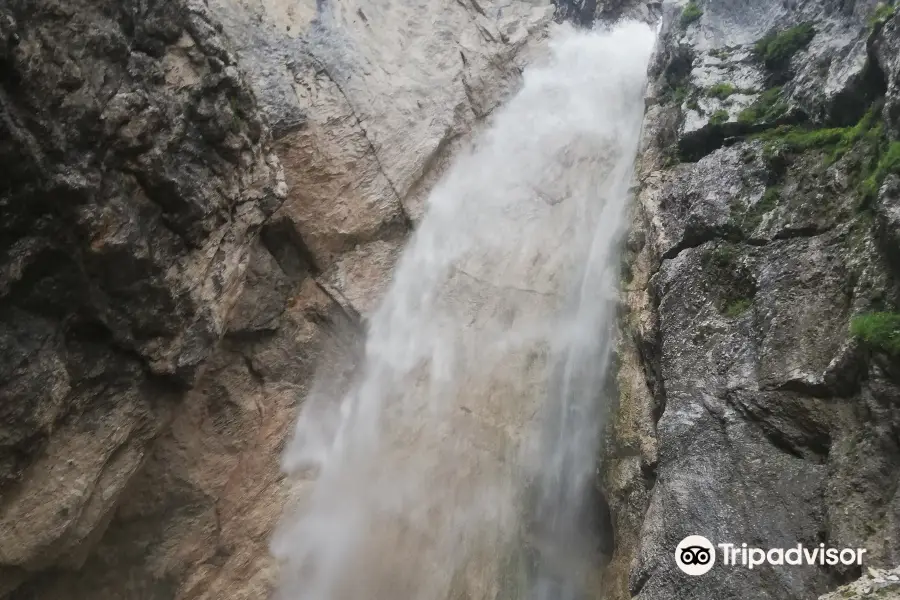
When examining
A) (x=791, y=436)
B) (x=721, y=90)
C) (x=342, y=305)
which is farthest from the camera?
(x=342, y=305)

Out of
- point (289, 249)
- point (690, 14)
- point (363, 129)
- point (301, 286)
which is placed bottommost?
point (301, 286)

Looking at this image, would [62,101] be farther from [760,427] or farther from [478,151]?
[478,151]

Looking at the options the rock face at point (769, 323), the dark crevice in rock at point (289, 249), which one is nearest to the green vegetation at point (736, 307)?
the rock face at point (769, 323)

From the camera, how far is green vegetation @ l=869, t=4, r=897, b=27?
764 cm

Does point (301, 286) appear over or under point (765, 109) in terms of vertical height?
under

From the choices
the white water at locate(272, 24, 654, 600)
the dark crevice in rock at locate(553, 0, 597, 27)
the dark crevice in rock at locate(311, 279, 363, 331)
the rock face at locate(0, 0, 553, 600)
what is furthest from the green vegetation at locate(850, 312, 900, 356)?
the dark crevice in rock at locate(553, 0, 597, 27)

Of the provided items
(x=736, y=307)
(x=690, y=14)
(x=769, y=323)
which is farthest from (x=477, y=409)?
(x=690, y=14)

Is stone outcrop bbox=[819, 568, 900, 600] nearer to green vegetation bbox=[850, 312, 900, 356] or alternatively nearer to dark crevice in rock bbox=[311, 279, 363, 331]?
green vegetation bbox=[850, 312, 900, 356]

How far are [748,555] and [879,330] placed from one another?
257 centimetres

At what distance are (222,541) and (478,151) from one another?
404 inches

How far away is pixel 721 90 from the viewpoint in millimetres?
10625

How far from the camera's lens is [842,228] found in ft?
22.7

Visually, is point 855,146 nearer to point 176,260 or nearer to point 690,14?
point 690,14

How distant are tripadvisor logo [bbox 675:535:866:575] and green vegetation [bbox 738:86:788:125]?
6.68 metres
